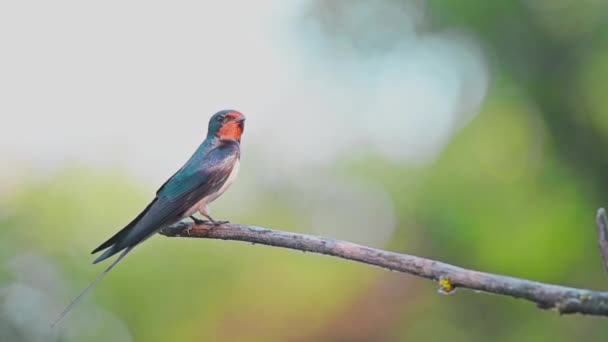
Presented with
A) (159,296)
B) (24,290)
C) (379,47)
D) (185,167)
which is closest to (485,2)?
(379,47)

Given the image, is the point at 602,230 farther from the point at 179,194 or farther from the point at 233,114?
the point at 233,114

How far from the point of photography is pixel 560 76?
46.3 feet

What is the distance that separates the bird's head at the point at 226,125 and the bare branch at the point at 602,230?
2.47 metres

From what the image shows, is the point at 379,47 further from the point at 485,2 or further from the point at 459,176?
the point at 459,176

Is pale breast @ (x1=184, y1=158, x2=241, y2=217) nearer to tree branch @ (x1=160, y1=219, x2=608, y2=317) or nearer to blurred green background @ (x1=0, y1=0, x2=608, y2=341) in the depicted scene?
tree branch @ (x1=160, y1=219, x2=608, y2=317)

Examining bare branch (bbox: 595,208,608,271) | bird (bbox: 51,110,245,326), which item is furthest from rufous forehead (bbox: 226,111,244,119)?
bare branch (bbox: 595,208,608,271)

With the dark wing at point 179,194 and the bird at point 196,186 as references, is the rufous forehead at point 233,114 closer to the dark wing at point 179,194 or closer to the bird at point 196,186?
the bird at point 196,186

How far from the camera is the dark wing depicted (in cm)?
312

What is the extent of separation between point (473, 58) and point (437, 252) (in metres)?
3.70

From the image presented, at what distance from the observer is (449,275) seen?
2.22 m

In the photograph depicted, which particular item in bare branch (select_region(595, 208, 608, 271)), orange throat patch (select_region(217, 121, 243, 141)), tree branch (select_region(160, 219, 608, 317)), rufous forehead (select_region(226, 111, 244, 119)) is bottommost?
tree branch (select_region(160, 219, 608, 317))

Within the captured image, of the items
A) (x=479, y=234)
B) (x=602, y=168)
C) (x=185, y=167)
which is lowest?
(x=185, y=167)

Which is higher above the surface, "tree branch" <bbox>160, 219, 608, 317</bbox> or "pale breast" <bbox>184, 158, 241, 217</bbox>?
"pale breast" <bbox>184, 158, 241, 217</bbox>

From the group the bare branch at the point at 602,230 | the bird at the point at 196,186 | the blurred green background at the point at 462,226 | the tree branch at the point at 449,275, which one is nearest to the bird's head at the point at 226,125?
the bird at the point at 196,186
